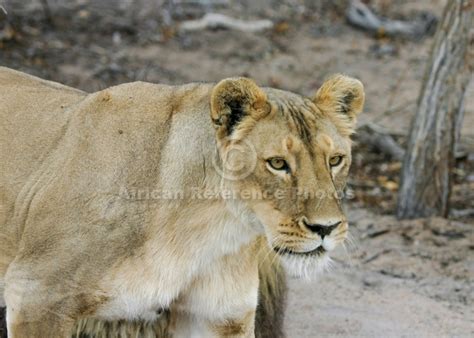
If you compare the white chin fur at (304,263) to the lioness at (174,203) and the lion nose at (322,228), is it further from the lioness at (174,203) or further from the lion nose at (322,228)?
the lion nose at (322,228)

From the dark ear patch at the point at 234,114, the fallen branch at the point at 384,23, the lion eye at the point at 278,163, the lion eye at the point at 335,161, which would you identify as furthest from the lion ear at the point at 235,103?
the fallen branch at the point at 384,23

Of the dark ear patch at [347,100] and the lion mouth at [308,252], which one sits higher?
the dark ear patch at [347,100]

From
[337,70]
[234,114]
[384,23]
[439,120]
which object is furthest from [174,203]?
[384,23]

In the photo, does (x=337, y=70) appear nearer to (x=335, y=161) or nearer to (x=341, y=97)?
(x=341, y=97)

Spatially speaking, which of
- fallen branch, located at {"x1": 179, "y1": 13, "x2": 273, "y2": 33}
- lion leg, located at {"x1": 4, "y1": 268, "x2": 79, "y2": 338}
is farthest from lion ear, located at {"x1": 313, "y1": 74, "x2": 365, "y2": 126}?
fallen branch, located at {"x1": 179, "y1": 13, "x2": 273, "y2": 33}

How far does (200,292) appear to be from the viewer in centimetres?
376

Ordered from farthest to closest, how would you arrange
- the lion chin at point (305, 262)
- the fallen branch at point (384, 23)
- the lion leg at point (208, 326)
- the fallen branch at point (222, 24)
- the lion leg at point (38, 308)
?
the fallen branch at point (384, 23) < the fallen branch at point (222, 24) < the lion leg at point (208, 326) < the lion leg at point (38, 308) < the lion chin at point (305, 262)

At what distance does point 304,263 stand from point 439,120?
3.14 metres

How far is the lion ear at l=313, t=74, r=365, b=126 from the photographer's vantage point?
366 cm

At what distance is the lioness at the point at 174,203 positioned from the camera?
11.1 ft

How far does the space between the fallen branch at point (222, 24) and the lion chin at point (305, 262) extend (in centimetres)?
696

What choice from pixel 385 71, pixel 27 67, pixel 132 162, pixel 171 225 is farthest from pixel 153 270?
pixel 385 71

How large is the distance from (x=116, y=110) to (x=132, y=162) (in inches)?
10.2

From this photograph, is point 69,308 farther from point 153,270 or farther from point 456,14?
point 456,14
